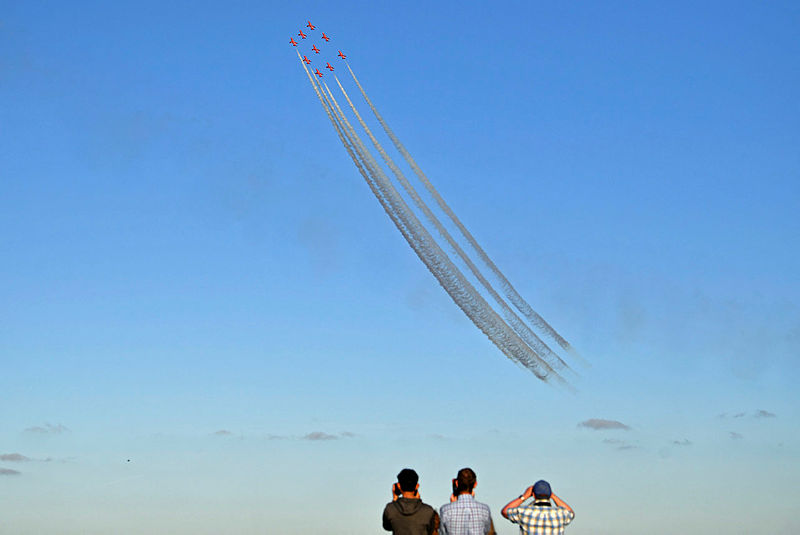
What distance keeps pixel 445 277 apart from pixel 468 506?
46.1 meters

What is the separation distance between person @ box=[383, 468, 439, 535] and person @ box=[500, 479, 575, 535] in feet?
4.32

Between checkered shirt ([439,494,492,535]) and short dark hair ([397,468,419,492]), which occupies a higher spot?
short dark hair ([397,468,419,492])

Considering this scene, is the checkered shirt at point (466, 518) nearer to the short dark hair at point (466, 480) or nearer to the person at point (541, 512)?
the short dark hair at point (466, 480)

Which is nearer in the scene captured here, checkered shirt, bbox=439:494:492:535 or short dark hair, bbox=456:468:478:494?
checkered shirt, bbox=439:494:492:535

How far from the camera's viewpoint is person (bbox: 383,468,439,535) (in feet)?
43.5

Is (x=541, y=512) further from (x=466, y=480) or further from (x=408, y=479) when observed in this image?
(x=408, y=479)

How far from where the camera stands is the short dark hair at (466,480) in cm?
1349

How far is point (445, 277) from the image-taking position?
2336 inches

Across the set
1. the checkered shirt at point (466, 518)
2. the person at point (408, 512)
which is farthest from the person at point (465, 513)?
the person at point (408, 512)

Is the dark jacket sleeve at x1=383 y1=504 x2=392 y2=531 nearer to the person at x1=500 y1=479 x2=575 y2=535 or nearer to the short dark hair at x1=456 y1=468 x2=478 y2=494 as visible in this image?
the short dark hair at x1=456 y1=468 x2=478 y2=494

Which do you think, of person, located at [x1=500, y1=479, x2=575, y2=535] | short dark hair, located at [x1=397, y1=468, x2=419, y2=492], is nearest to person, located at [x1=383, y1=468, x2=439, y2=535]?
short dark hair, located at [x1=397, y1=468, x2=419, y2=492]

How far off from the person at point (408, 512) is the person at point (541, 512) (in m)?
1.32

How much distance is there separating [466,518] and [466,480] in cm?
55

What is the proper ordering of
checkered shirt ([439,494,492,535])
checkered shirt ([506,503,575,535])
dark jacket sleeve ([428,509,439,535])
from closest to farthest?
checkered shirt ([439,494,492,535]), dark jacket sleeve ([428,509,439,535]), checkered shirt ([506,503,575,535])
